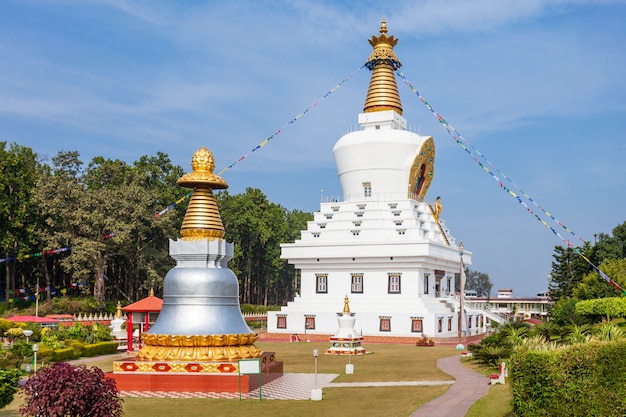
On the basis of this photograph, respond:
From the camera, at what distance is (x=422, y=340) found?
4466cm

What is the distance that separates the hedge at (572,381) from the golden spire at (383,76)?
44226 millimetres

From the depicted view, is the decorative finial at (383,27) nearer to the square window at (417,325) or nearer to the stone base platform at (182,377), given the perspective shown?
the square window at (417,325)

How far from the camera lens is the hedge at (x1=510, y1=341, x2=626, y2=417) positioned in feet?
46.3

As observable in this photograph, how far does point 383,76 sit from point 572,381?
46531 mm

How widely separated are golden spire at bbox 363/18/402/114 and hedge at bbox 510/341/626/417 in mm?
44226

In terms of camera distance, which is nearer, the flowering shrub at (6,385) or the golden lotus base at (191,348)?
the flowering shrub at (6,385)

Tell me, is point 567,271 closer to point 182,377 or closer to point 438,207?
point 438,207

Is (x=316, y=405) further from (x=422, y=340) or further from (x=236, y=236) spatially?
(x=236, y=236)

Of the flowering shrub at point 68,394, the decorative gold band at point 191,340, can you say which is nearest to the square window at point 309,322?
the decorative gold band at point 191,340

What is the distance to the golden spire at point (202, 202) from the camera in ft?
83.1

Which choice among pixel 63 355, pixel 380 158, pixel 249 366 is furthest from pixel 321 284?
pixel 249 366

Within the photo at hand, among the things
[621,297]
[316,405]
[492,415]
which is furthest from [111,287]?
[492,415]

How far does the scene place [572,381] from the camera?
1453 centimetres

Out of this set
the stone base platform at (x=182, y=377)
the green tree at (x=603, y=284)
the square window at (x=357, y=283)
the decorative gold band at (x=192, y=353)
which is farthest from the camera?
the square window at (x=357, y=283)
